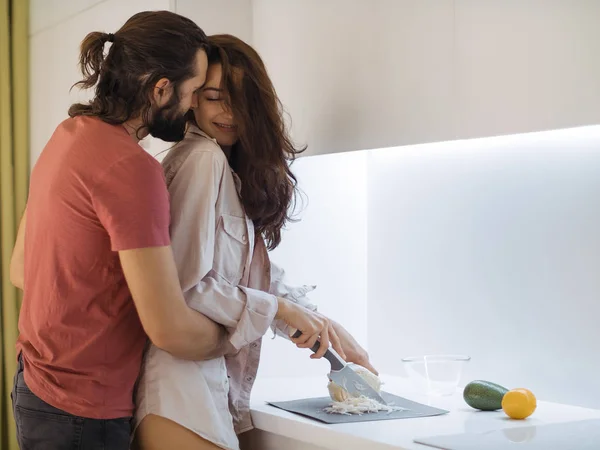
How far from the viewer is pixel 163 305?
1.31 meters

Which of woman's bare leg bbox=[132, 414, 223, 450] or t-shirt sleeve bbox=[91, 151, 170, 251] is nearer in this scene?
t-shirt sleeve bbox=[91, 151, 170, 251]

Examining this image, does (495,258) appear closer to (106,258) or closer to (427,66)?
(427,66)

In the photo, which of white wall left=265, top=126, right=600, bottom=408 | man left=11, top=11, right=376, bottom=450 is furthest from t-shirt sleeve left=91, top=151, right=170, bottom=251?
white wall left=265, top=126, right=600, bottom=408

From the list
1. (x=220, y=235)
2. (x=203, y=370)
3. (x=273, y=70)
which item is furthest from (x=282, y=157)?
(x=273, y=70)

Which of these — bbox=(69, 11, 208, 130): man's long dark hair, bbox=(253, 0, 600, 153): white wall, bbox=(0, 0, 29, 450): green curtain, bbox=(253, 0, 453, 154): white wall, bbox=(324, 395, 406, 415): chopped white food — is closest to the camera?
bbox=(69, 11, 208, 130): man's long dark hair

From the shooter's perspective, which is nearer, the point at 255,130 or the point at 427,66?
the point at 255,130

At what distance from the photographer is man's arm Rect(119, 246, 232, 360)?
1275 millimetres

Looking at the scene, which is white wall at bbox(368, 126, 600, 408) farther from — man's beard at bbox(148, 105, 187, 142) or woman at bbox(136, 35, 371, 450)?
man's beard at bbox(148, 105, 187, 142)

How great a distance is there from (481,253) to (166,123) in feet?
3.02

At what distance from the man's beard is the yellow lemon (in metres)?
0.80

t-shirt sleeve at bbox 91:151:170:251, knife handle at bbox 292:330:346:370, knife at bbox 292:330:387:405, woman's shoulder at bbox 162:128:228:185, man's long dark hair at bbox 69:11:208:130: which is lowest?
knife at bbox 292:330:387:405

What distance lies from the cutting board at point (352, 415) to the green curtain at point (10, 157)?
4.42 ft

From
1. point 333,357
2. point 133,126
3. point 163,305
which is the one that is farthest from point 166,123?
point 333,357

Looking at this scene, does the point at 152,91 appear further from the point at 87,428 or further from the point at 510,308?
the point at 510,308
